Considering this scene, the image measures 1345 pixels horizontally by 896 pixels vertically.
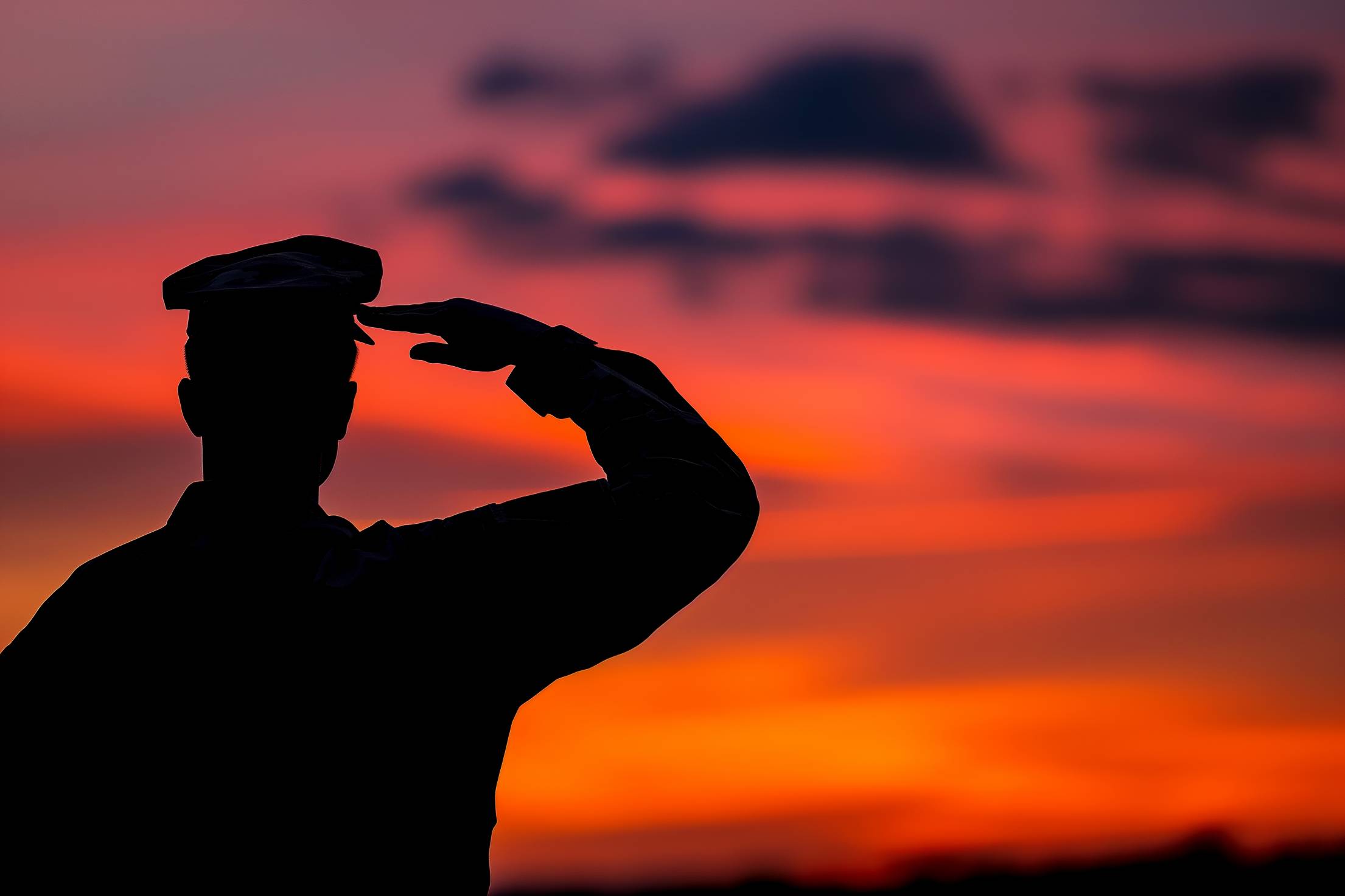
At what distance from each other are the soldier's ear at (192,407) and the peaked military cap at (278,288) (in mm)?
168

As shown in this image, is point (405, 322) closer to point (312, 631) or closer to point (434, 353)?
point (434, 353)

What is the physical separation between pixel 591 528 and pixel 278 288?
1172 mm

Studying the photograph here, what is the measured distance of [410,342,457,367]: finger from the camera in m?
4.78

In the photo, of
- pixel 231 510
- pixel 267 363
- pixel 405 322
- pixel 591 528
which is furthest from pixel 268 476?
pixel 591 528

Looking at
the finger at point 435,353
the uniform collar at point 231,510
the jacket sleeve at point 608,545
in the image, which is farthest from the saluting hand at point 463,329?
the uniform collar at point 231,510

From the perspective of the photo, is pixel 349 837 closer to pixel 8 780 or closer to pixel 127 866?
pixel 127 866

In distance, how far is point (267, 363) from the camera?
4793 millimetres

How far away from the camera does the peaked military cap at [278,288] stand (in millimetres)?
4785

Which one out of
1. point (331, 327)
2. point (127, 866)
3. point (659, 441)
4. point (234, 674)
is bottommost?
point (127, 866)

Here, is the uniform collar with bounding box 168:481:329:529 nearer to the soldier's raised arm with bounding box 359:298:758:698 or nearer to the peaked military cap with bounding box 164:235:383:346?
the soldier's raised arm with bounding box 359:298:758:698

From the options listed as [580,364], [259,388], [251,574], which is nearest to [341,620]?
[251,574]

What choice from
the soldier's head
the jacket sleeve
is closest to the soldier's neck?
the soldier's head

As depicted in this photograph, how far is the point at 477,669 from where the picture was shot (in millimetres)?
4699

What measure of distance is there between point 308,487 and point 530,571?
757 mm
